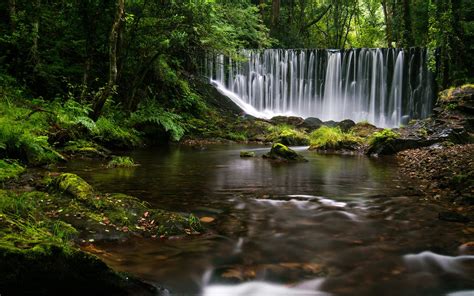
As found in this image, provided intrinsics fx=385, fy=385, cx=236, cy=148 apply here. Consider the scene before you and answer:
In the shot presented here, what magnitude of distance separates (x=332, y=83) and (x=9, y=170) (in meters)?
23.5

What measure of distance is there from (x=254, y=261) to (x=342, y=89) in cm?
2423

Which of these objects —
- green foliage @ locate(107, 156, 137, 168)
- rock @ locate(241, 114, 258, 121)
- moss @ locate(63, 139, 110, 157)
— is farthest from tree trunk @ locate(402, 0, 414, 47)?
green foliage @ locate(107, 156, 137, 168)

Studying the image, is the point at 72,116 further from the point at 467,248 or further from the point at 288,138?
the point at 288,138

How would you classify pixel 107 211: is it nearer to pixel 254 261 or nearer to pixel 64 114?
pixel 254 261

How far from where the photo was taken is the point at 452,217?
522cm

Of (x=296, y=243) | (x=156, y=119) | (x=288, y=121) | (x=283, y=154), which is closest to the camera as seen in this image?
(x=296, y=243)

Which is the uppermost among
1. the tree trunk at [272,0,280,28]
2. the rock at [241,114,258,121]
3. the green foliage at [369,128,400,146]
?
the tree trunk at [272,0,280,28]

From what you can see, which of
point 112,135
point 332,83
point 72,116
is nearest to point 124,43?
point 112,135

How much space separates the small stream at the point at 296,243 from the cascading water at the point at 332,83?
17.7 meters

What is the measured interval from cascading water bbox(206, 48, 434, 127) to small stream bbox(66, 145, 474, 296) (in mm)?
17739

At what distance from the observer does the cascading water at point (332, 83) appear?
2381 centimetres

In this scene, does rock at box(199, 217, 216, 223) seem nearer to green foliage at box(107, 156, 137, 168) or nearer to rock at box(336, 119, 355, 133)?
green foliage at box(107, 156, 137, 168)

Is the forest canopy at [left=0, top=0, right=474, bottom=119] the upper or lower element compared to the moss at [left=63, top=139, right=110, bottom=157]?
upper

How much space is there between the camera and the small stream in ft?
11.0
